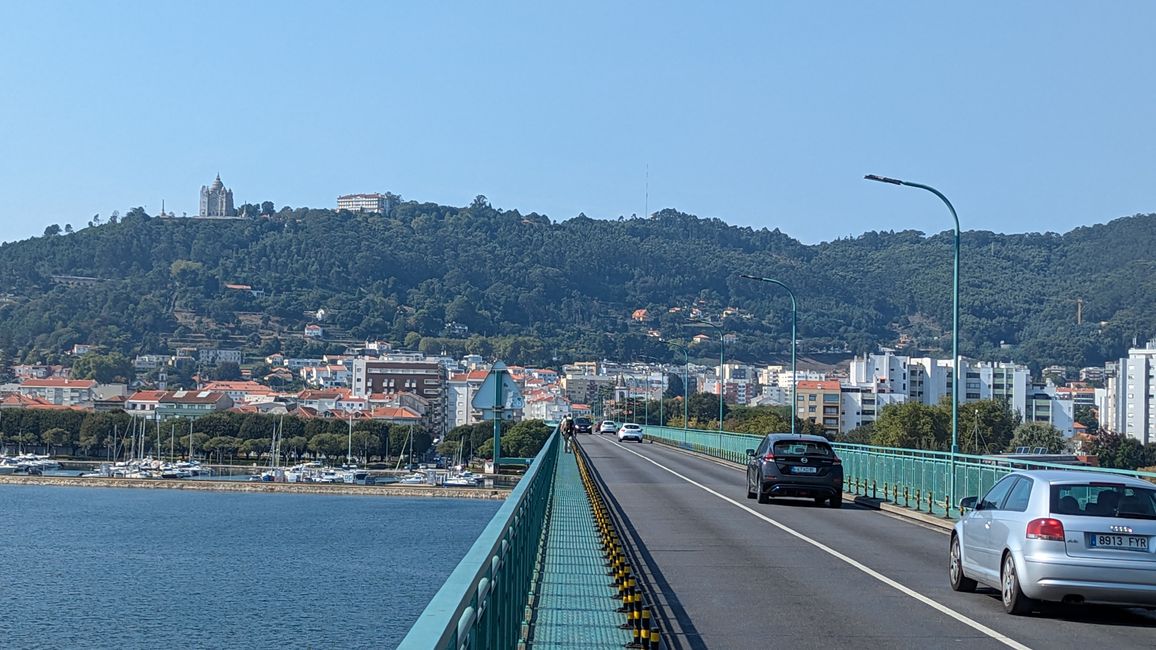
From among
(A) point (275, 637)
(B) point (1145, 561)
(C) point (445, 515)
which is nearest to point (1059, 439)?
(C) point (445, 515)

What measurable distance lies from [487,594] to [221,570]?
4542 centimetres

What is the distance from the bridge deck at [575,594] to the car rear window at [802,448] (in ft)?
24.7

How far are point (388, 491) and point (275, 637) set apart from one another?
65.3 m

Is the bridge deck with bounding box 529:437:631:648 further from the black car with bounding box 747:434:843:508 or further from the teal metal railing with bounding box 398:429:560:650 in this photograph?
the black car with bounding box 747:434:843:508

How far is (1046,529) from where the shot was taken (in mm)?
12938

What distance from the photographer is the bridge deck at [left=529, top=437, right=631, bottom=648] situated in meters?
10.9

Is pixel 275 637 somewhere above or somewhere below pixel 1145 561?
below

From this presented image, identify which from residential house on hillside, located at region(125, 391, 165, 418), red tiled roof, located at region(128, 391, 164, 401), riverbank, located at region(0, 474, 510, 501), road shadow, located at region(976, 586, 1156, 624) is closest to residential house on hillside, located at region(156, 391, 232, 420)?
red tiled roof, located at region(128, 391, 164, 401)

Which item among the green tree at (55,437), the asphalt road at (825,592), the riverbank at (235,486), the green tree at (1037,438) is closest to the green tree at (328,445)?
the green tree at (55,437)

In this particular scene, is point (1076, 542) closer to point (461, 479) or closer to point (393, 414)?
point (461, 479)

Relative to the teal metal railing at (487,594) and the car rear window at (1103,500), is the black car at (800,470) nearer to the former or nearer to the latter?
the car rear window at (1103,500)

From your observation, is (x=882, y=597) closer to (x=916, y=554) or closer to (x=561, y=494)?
(x=916, y=554)

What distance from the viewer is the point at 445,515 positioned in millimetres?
74250

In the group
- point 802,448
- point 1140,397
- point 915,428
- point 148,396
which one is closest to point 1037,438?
point 915,428
